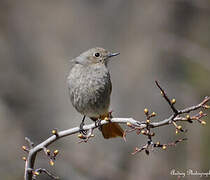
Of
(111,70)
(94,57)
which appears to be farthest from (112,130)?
(111,70)

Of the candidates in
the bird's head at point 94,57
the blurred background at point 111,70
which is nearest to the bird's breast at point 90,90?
the bird's head at point 94,57

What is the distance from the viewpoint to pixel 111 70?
1032cm

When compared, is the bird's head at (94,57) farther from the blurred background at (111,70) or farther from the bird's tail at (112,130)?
the blurred background at (111,70)

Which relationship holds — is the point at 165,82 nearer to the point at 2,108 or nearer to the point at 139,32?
the point at 139,32

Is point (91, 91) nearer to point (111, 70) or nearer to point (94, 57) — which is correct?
point (94, 57)

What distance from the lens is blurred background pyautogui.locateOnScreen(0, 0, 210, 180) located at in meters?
8.88

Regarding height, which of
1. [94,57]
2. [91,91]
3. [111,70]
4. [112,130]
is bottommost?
[112,130]

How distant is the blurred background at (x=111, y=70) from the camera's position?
8.88m

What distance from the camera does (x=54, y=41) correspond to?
38.5 ft

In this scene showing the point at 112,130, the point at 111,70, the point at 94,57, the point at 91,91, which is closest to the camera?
the point at 112,130

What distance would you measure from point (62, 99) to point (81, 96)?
601 centimetres

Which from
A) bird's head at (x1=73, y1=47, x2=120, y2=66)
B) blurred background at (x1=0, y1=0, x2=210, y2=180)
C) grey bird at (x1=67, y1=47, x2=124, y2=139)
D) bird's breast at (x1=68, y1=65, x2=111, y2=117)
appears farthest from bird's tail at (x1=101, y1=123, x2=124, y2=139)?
blurred background at (x1=0, y1=0, x2=210, y2=180)

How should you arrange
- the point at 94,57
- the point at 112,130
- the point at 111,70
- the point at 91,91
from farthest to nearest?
the point at 111,70 < the point at 94,57 < the point at 91,91 < the point at 112,130

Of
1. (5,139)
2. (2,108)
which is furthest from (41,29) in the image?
(5,139)
